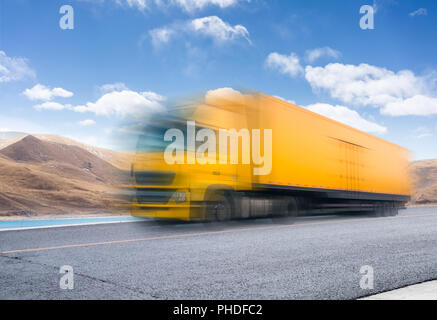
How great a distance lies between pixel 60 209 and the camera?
22.5 m

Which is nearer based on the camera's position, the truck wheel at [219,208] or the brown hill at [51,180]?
the truck wheel at [219,208]

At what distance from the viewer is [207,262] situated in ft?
19.7

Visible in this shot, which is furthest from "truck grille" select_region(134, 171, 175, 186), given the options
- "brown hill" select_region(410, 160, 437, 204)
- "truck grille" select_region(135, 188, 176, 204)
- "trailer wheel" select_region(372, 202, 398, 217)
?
"brown hill" select_region(410, 160, 437, 204)

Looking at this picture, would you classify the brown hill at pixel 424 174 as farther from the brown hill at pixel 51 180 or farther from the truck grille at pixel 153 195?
the truck grille at pixel 153 195

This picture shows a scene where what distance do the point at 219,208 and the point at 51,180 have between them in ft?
72.3

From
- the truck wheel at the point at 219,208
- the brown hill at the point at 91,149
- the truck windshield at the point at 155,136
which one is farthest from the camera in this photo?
the brown hill at the point at 91,149

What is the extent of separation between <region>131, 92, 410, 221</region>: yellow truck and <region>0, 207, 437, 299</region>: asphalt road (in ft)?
3.03

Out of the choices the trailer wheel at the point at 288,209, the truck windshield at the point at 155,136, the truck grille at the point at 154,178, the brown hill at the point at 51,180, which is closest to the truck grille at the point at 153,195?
the truck grille at the point at 154,178

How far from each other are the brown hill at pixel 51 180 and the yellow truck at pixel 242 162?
4.92 feet

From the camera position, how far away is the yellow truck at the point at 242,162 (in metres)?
9.55

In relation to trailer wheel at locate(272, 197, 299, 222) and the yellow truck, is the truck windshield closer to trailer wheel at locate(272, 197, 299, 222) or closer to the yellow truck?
the yellow truck

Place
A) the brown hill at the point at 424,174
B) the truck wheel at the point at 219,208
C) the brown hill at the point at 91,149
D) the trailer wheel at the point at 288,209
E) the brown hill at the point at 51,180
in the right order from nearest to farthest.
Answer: the truck wheel at the point at 219,208 < the trailer wheel at the point at 288,209 < the brown hill at the point at 51,180 < the brown hill at the point at 91,149 < the brown hill at the point at 424,174
